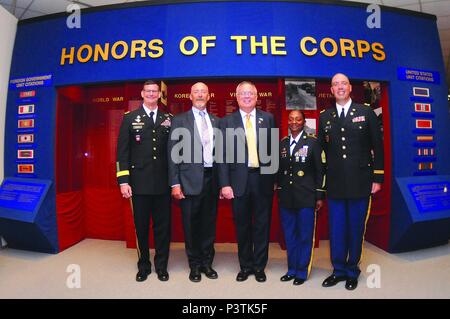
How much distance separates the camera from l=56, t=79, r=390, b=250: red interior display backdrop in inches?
125

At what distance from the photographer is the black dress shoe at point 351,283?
214 cm

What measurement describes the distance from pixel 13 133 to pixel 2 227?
3.70 ft

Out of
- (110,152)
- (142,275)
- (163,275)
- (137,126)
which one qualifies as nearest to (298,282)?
(163,275)

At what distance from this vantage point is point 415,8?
3.78 metres

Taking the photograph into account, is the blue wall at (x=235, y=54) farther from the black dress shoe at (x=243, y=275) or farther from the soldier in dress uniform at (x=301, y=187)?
the black dress shoe at (x=243, y=275)

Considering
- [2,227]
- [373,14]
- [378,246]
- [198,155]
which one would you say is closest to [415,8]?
[373,14]

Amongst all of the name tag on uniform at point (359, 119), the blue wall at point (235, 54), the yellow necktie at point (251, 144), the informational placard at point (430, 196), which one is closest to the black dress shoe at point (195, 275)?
the yellow necktie at point (251, 144)

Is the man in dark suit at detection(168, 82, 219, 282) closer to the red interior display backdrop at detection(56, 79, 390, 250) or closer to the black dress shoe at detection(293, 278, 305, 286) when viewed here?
the black dress shoe at detection(293, 278, 305, 286)

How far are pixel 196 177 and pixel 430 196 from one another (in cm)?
→ 267

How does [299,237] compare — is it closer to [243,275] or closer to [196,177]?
[243,275]

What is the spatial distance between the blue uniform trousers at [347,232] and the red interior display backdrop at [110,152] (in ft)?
3.19

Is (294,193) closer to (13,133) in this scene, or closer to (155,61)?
(155,61)

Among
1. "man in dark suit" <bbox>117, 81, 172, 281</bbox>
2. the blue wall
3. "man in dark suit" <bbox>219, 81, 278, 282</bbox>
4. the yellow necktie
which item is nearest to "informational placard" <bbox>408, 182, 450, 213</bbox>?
the blue wall

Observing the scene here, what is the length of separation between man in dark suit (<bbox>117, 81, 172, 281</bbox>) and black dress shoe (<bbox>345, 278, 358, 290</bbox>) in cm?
153
